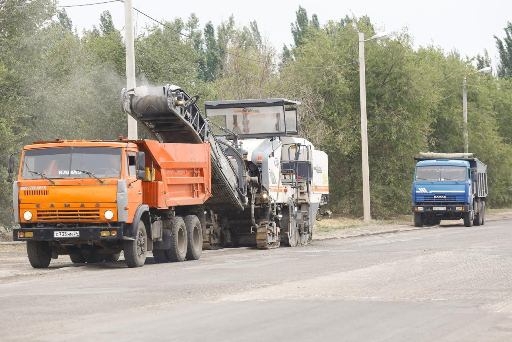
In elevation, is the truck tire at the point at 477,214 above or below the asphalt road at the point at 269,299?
above

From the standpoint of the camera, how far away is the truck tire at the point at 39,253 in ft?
80.1

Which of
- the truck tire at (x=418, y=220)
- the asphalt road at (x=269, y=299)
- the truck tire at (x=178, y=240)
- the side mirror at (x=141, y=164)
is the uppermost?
the side mirror at (x=141, y=164)

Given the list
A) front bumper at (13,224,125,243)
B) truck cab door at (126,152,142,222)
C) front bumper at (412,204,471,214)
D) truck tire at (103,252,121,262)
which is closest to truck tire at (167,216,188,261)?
truck tire at (103,252,121,262)

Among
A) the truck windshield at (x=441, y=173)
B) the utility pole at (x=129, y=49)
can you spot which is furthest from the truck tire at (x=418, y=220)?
the utility pole at (x=129, y=49)

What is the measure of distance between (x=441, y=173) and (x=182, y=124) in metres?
26.2

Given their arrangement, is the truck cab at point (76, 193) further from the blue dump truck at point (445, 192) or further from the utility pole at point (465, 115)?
the utility pole at point (465, 115)

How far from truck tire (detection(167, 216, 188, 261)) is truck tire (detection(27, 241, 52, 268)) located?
277cm

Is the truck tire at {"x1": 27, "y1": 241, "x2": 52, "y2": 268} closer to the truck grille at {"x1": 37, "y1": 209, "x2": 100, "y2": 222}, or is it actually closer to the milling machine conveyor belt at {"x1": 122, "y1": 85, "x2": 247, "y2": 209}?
→ the truck grille at {"x1": 37, "y1": 209, "x2": 100, "y2": 222}

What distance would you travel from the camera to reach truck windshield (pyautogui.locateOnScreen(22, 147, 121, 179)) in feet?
77.8

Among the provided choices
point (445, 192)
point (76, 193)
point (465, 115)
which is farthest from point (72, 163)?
point (465, 115)

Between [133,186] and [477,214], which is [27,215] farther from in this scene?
[477,214]

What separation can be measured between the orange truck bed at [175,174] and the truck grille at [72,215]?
7.08 ft

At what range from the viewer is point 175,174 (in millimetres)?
26672

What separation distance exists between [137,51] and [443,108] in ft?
93.2
